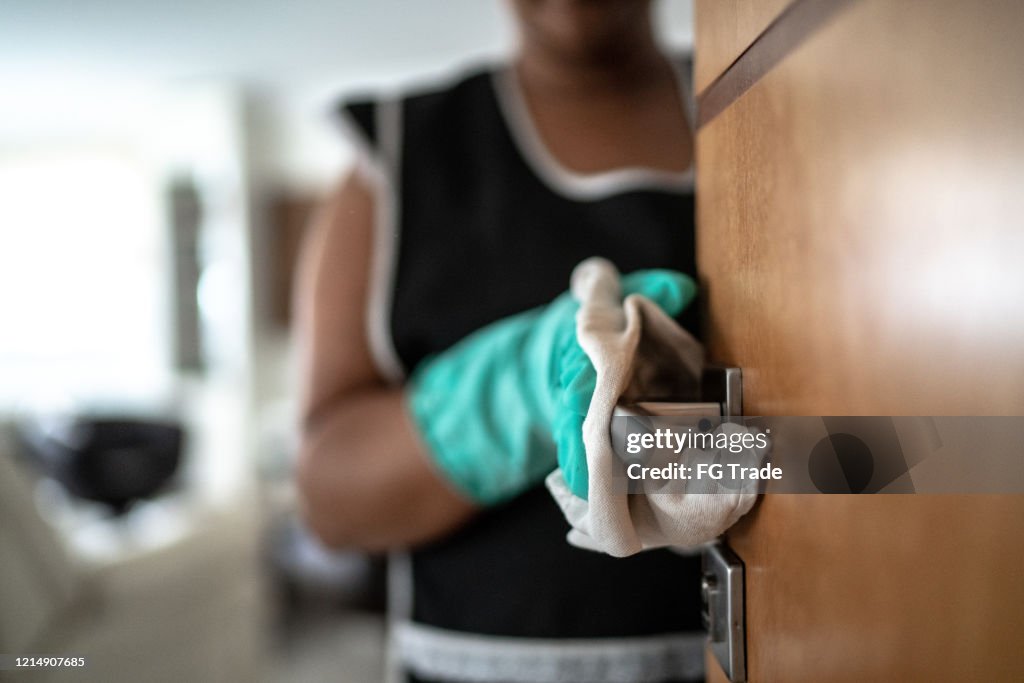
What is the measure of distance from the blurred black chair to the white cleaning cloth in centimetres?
203

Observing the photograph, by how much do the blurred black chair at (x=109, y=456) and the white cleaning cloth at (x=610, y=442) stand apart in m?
2.03

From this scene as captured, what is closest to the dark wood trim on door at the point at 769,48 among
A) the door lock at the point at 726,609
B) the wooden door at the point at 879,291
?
the wooden door at the point at 879,291

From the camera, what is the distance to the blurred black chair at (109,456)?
2.01 meters

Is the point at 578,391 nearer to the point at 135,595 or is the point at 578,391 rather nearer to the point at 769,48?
the point at 769,48

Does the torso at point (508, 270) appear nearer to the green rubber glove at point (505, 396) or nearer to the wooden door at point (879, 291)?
the green rubber glove at point (505, 396)

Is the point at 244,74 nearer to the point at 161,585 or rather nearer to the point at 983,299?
the point at 161,585

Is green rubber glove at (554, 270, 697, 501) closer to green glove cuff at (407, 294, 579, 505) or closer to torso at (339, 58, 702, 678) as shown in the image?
green glove cuff at (407, 294, 579, 505)

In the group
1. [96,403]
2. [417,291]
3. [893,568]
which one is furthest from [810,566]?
[96,403]

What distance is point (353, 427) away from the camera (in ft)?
1.44

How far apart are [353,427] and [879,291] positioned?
34cm

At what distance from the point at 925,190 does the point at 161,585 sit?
1393 mm

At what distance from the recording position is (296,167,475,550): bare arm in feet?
1.35

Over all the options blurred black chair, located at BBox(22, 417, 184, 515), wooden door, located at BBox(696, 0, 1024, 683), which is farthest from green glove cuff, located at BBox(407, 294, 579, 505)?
blurred black chair, located at BBox(22, 417, 184, 515)

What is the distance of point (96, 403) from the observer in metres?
3.04
